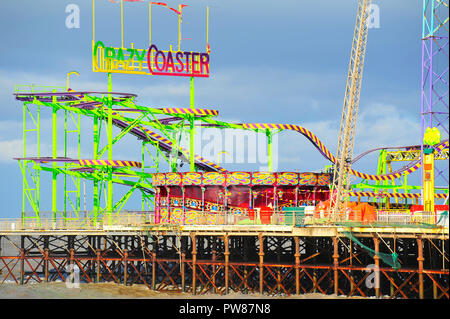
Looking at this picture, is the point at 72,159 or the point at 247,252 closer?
the point at 247,252

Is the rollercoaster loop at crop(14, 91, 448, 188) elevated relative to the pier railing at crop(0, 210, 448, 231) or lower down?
elevated

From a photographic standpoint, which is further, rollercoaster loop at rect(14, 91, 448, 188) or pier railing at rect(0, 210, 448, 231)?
rollercoaster loop at rect(14, 91, 448, 188)

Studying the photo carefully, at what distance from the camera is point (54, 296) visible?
6147cm

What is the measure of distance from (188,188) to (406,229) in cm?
2016

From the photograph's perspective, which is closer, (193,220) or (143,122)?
(193,220)

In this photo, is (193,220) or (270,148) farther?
(270,148)

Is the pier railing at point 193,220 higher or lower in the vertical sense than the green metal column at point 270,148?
lower

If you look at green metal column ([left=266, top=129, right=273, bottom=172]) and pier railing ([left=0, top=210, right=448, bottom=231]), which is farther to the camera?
green metal column ([left=266, top=129, right=273, bottom=172])

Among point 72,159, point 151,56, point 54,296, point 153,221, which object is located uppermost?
point 151,56

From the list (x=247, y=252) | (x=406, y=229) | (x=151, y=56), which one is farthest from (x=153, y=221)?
(x=406, y=229)

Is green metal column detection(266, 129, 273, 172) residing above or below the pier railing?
above

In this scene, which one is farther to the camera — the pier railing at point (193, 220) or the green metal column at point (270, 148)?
the green metal column at point (270, 148)

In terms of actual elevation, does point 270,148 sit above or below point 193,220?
above
